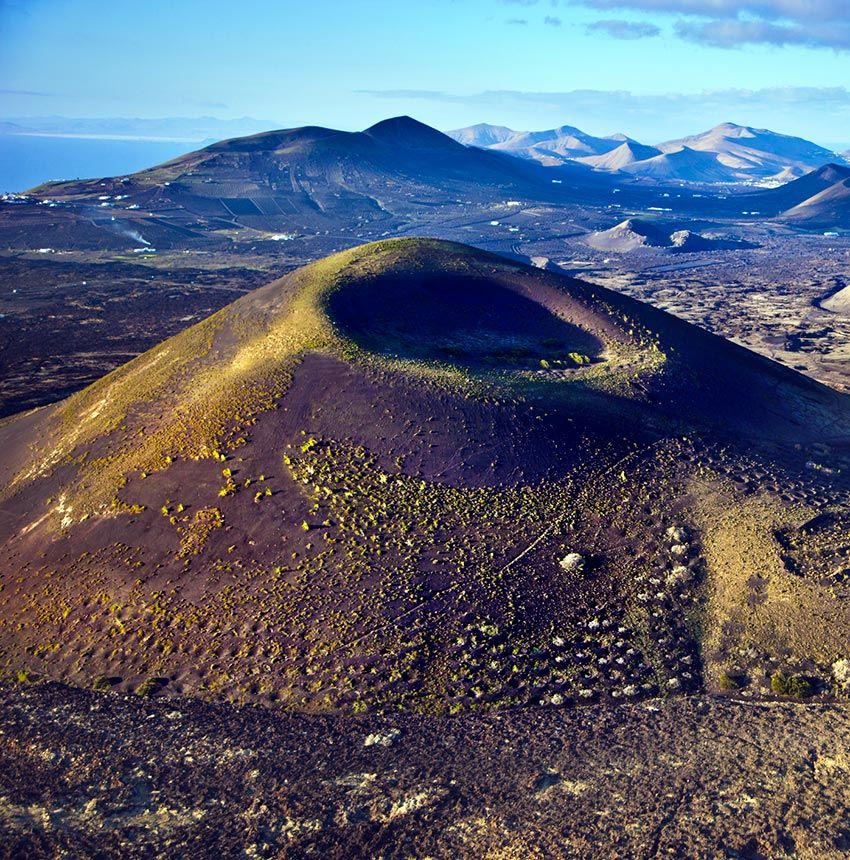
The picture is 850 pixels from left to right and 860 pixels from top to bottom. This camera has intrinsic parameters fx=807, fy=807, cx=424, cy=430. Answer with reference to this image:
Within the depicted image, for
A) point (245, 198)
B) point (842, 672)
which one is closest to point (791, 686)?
point (842, 672)

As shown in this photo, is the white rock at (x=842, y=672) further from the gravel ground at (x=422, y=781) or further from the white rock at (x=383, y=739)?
the white rock at (x=383, y=739)

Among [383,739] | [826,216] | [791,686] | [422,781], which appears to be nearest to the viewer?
[422,781]

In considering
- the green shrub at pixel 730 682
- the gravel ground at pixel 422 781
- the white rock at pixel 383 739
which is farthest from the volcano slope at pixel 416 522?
the gravel ground at pixel 422 781

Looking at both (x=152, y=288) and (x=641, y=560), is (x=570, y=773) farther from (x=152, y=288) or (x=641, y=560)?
(x=152, y=288)

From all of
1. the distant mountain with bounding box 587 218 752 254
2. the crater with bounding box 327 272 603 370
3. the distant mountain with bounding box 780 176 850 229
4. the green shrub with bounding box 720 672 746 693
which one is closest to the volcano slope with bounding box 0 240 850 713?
the green shrub with bounding box 720 672 746 693

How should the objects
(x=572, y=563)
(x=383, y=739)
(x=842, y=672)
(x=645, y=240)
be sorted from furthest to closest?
(x=645, y=240) → (x=572, y=563) → (x=842, y=672) → (x=383, y=739)

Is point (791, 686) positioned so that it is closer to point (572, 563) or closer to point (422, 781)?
point (572, 563)

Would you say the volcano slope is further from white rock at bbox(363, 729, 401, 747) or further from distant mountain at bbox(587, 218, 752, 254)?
distant mountain at bbox(587, 218, 752, 254)

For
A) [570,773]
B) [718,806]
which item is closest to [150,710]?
[570,773]
